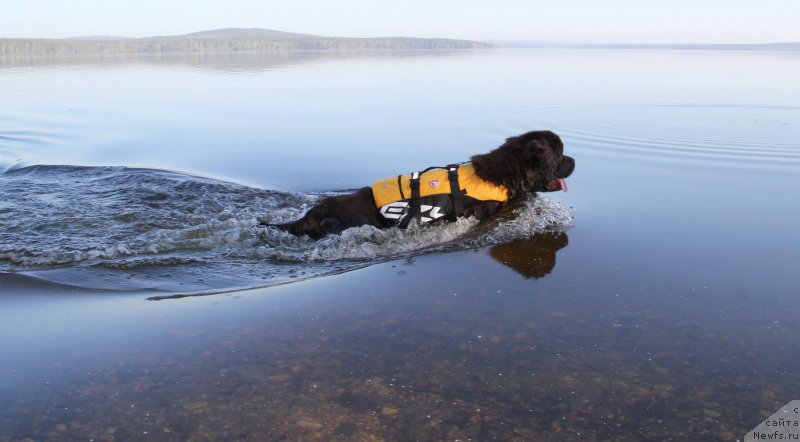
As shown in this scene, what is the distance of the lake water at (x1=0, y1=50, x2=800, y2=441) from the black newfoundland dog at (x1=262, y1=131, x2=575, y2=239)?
0.70 ft

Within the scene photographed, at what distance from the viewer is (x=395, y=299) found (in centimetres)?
491

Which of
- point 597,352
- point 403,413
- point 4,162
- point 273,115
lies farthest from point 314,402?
point 273,115

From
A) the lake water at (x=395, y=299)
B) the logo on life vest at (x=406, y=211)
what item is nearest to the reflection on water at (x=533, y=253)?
the lake water at (x=395, y=299)

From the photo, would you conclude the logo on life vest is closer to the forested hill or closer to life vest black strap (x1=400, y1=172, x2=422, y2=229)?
life vest black strap (x1=400, y1=172, x2=422, y2=229)

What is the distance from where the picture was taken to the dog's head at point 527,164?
693 centimetres

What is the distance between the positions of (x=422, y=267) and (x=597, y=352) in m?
2.03

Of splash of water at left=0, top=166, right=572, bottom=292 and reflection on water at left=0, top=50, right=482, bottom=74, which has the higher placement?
reflection on water at left=0, top=50, right=482, bottom=74

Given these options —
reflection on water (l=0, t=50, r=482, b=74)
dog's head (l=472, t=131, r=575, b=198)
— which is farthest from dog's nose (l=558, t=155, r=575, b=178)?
reflection on water (l=0, t=50, r=482, b=74)

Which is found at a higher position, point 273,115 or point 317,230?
point 273,115

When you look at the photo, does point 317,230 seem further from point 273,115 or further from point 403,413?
point 273,115

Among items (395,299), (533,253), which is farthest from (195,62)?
(395,299)

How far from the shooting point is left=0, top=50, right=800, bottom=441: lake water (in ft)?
11.0

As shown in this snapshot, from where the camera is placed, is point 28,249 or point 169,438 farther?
point 28,249

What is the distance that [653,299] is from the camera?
477 cm
